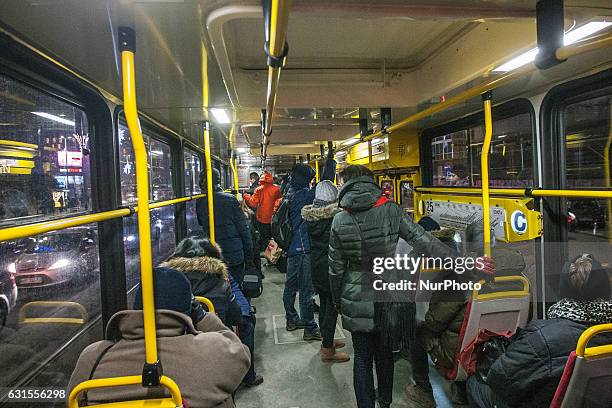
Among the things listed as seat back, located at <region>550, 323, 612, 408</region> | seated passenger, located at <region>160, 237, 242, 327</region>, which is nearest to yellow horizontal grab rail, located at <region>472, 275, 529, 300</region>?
A: seat back, located at <region>550, 323, 612, 408</region>

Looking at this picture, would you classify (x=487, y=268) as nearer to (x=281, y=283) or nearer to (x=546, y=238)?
(x=546, y=238)

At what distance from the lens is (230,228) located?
125 inches

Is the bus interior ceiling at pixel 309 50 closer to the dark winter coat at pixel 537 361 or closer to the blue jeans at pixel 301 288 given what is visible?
the dark winter coat at pixel 537 361

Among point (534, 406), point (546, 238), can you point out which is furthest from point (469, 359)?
point (546, 238)

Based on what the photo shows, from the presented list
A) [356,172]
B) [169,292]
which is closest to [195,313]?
[169,292]

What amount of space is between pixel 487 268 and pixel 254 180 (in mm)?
6061

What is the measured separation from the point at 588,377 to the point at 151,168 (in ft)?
10.0

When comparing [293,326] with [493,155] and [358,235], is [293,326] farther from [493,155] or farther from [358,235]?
[493,155]

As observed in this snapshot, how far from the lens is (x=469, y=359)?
2.20 metres

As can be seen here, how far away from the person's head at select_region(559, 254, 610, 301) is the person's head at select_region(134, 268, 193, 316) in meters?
1.89

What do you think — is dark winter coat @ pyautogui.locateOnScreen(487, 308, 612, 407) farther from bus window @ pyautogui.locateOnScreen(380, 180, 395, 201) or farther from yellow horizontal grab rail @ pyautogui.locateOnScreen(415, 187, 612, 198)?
bus window @ pyautogui.locateOnScreen(380, 180, 395, 201)

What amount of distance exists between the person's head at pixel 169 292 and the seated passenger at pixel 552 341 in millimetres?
1581

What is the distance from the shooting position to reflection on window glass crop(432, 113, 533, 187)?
2979mm

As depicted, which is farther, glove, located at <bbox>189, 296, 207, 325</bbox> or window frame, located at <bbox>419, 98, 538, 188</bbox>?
window frame, located at <bbox>419, 98, 538, 188</bbox>
